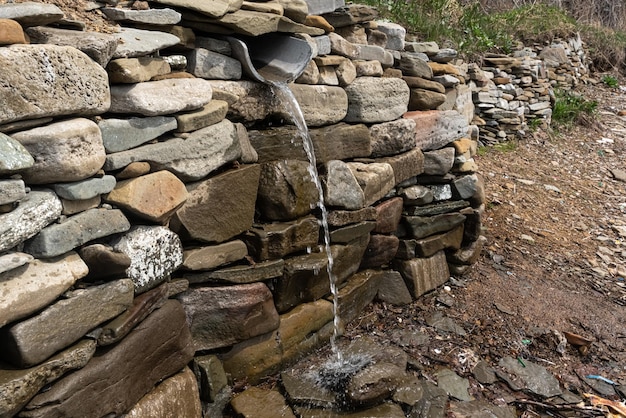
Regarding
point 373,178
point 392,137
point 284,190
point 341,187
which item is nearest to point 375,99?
point 392,137

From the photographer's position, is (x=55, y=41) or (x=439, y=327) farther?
(x=439, y=327)

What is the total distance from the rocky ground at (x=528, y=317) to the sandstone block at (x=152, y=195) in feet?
3.95

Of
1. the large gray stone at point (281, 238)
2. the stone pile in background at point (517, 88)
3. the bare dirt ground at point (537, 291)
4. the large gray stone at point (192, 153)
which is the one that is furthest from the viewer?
the stone pile in background at point (517, 88)

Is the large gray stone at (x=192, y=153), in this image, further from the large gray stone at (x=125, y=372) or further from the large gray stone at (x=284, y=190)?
the large gray stone at (x=125, y=372)

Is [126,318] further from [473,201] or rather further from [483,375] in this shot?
[473,201]

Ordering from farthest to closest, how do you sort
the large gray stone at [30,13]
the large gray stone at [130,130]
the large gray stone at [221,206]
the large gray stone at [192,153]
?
the large gray stone at [221,206] < the large gray stone at [192,153] < the large gray stone at [130,130] < the large gray stone at [30,13]

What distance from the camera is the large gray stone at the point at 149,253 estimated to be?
2225mm

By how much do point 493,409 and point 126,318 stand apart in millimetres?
2056

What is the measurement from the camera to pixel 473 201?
446 centimetres

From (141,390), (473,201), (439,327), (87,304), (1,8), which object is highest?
(1,8)

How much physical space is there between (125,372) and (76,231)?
59 centimetres

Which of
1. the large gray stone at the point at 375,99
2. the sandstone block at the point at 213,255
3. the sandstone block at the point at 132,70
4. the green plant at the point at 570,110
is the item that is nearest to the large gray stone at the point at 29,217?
the sandstone block at the point at 132,70

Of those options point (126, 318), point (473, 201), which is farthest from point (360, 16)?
point (126, 318)

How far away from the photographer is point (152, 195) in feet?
7.43
